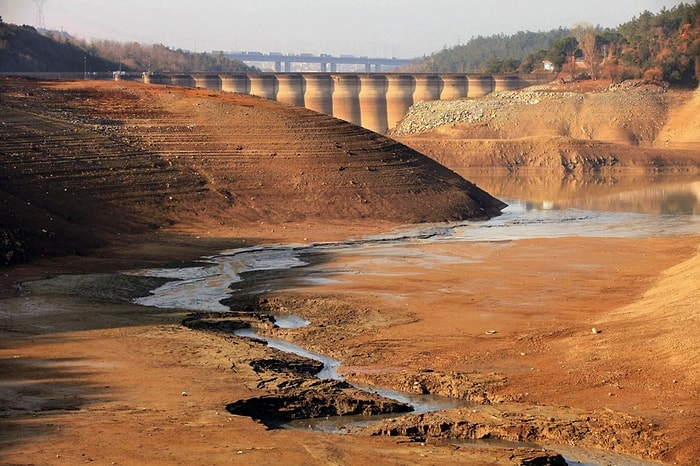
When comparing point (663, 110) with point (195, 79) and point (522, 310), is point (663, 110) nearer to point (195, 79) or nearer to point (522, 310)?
point (195, 79)

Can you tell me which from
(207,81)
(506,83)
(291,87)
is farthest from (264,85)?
(506,83)

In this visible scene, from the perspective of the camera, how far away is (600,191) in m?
76.6

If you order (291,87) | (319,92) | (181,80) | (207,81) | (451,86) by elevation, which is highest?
(181,80)

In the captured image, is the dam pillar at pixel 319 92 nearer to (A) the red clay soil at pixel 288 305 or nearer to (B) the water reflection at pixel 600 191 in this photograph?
(B) the water reflection at pixel 600 191

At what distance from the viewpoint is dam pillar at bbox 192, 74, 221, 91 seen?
132 metres

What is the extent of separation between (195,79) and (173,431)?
115 metres

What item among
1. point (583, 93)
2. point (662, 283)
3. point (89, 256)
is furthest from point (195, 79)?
point (662, 283)

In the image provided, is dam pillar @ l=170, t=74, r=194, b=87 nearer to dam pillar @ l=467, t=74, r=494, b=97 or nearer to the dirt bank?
the dirt bank

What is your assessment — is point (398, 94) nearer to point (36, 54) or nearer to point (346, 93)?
point (346, 93)

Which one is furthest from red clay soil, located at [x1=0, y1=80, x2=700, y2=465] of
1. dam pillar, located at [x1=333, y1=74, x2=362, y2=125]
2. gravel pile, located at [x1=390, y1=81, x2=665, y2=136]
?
dam pillar, located at [x1=333, y1=74, x2=362, y2=125]

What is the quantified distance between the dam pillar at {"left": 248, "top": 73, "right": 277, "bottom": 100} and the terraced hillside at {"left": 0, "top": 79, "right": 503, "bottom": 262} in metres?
68.6

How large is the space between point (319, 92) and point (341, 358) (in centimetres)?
11173

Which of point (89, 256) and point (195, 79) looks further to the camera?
point (195, 79)

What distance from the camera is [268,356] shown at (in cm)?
2564
